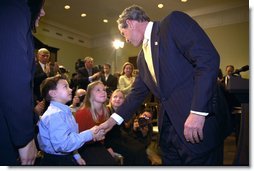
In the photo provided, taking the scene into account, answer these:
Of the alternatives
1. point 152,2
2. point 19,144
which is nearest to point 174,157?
point 19,144

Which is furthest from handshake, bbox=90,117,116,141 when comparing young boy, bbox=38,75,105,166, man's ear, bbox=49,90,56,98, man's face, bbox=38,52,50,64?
man's face, bbox=38,52,50,64

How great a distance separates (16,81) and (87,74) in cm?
283

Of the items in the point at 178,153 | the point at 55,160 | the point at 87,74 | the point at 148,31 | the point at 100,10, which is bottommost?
the point at 55,160

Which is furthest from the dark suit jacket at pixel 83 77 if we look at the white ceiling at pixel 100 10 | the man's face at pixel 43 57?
the white ceiling at pixel 100 10

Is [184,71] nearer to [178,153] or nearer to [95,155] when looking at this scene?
[178,153]

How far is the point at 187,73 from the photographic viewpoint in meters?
1.05

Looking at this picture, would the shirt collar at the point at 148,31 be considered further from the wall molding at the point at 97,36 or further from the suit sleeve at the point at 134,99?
the wall molding at the point at 97,36

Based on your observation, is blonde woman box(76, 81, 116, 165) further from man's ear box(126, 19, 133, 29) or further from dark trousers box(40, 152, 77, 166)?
man's ear box(126, 19, 133, 29)

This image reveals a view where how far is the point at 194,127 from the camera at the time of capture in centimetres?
96

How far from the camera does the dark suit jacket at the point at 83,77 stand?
3.47 m

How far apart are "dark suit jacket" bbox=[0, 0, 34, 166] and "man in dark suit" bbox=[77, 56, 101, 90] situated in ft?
8.39

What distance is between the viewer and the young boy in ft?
4.38

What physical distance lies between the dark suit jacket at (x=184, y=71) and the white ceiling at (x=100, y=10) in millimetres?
2501

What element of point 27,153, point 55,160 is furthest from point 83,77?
point 27,153
